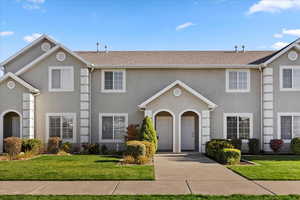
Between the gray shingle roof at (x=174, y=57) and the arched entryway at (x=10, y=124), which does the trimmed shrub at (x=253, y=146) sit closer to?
the gray shingle roof at (x=174, y=57)

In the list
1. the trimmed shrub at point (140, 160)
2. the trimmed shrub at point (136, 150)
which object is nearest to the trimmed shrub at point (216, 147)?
the trimmed shrub at point (140, 160)

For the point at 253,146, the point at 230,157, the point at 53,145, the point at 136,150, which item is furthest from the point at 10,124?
the point at 253,146

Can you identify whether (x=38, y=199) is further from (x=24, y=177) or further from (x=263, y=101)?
(x=263, y=101)

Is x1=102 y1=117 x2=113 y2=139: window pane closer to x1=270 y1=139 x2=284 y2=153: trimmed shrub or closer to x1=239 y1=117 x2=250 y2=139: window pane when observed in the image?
x1=239 y1=117 x2=250 y2=139: window pane

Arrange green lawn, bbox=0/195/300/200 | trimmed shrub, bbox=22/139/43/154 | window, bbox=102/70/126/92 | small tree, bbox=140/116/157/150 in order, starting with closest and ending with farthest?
green lawn, bbox=0/195/300/200
small tree, bbox=140/116/157/150
trimmed shrub, bbox=22/139/43/154
window, bbox=102/70/126/92

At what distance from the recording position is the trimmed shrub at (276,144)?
1895 centimetres

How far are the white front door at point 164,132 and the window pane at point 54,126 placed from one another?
6637mm

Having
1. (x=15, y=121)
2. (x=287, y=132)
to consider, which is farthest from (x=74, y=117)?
(x=287, y=132)

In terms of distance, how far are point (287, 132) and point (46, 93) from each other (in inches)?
632

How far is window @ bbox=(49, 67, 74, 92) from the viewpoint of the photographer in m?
19.6

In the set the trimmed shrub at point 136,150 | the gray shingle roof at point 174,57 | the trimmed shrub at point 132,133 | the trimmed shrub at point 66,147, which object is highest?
the gray shingle roof at point 174,57

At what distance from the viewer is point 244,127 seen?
19.9 m

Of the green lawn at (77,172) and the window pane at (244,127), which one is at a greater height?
the window pane at (244,127)

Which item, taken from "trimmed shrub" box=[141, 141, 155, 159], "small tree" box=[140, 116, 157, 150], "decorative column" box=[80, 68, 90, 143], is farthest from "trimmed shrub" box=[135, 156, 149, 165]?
"decorative column" box=[80, 68, 90, 143]
